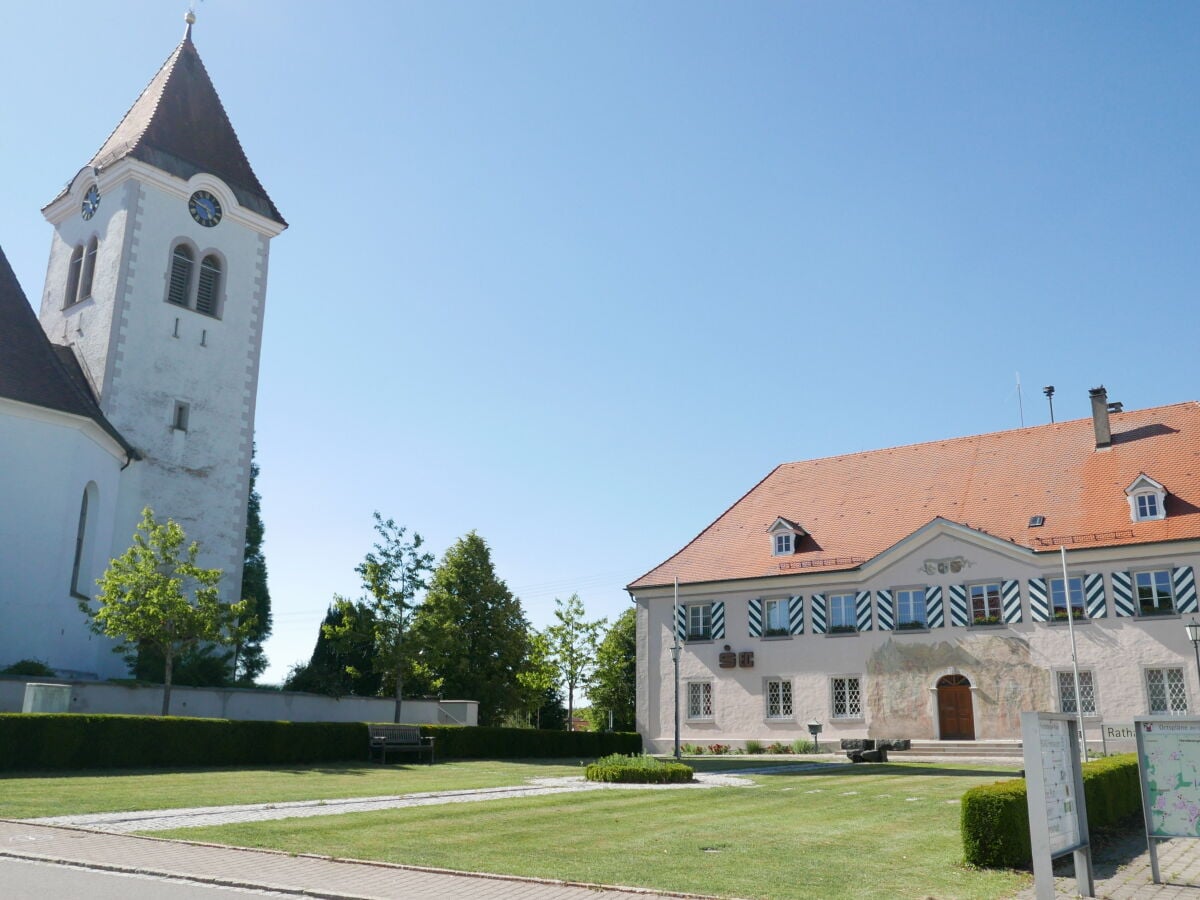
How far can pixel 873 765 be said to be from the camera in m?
26.4

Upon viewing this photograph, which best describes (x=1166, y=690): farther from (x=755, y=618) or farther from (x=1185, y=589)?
(x=755, y=618)

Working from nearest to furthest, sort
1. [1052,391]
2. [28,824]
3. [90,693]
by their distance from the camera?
[28,824] → [90,693] → [1052,391]

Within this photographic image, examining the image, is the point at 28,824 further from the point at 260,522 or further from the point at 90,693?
the point at 260,522

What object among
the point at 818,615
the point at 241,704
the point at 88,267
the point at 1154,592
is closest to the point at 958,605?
the point at 818,615

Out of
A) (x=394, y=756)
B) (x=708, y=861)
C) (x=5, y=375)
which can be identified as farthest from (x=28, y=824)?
(x=5, y=375)

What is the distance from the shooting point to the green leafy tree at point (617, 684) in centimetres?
5753

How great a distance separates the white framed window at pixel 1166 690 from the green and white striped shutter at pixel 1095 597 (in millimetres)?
2026

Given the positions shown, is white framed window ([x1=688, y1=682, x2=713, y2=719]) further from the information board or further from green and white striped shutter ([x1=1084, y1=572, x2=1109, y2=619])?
the information board

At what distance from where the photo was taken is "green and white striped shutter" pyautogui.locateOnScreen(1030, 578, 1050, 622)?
105ft

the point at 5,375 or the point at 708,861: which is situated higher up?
the point at 5,375

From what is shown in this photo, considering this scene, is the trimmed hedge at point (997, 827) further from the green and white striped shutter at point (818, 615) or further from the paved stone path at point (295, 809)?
the green and white striped shutter at point (818, 615)

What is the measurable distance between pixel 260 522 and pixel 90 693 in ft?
70.4

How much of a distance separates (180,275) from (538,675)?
22.9 meters

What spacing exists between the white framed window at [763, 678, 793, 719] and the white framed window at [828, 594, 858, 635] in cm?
253
